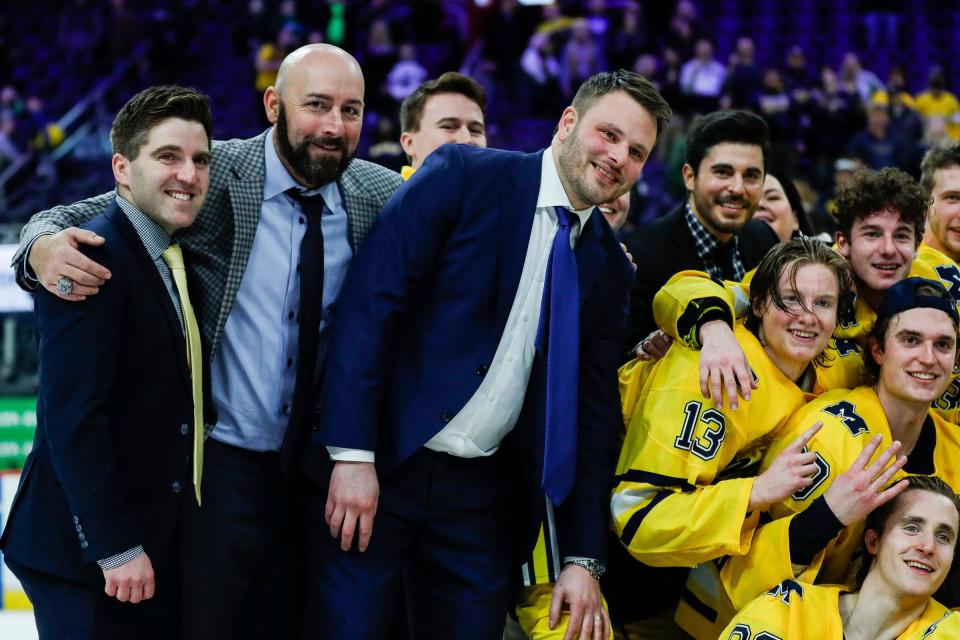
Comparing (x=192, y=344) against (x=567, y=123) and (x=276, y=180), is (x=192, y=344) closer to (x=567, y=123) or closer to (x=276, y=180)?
(x=276, y=180)

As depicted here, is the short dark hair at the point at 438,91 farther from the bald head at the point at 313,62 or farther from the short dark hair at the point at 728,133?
the bald head at the point at 313,62

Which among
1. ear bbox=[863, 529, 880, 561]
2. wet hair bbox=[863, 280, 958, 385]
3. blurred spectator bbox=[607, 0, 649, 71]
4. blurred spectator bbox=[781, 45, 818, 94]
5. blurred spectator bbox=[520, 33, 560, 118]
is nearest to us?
ear bbox=[863, 529, 880, 561]

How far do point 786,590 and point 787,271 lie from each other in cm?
96

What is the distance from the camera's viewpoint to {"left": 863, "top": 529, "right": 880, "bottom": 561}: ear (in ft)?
11.4

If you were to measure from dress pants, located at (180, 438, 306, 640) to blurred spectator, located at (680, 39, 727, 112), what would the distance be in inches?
417

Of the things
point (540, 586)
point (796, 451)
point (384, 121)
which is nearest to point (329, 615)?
point (540, 586)

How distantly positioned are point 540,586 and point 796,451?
2.92ft

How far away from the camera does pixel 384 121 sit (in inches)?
472

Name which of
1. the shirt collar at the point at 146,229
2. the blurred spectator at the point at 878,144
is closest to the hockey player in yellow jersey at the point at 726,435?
the shirt collar at the point at 146,229

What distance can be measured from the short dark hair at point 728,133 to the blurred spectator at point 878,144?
296 inches

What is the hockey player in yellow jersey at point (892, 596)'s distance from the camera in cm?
328

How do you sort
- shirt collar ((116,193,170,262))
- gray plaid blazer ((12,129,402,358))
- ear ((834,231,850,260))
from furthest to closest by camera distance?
ear ((834,231,850,260)) → gray plaid blazer ((12,129,402,358)) → shirt collar ((116,193,170,262))

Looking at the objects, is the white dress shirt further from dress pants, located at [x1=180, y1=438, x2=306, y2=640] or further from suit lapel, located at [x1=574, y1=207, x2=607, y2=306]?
dress pants, located at [x1=180, y1=438, x2=306, y2=640]

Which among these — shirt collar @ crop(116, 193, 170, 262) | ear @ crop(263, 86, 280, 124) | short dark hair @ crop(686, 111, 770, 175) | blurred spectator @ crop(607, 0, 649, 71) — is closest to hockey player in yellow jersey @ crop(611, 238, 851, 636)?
short dark hair @ crop(686, 111, 770, 175)
